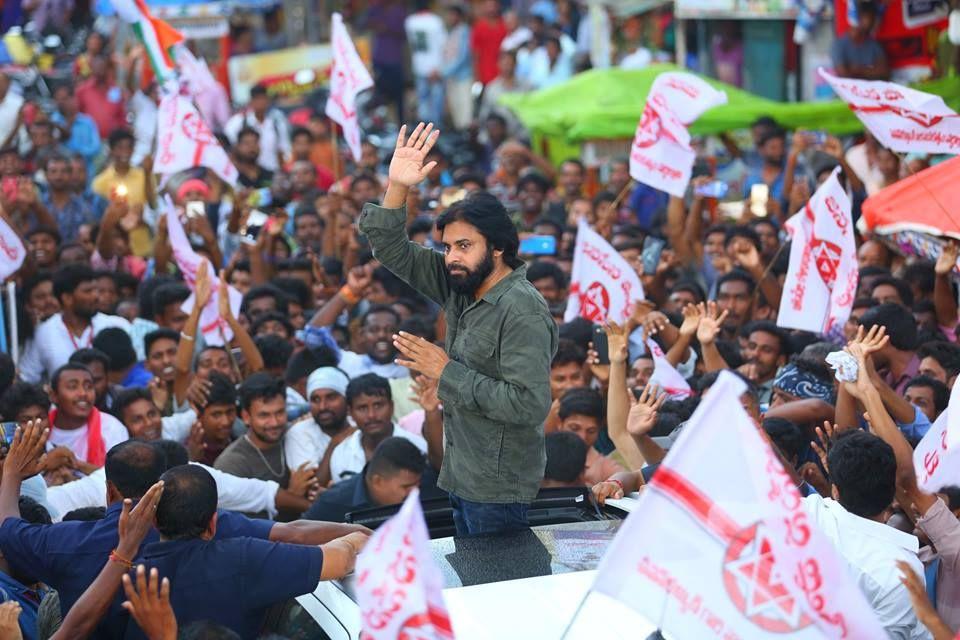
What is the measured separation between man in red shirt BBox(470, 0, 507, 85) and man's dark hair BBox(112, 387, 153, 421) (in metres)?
12.8

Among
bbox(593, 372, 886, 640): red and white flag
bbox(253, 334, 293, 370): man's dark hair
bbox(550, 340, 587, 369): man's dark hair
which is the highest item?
bbox(593, 372, 886, 640): red and white flag

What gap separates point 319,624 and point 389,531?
3.88 feet

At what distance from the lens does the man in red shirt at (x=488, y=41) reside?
66.8 feet

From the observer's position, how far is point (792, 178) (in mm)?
13016

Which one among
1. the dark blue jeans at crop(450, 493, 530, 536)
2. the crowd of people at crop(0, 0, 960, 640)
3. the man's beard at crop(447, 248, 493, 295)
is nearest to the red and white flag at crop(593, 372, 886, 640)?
the crowd of people at crop(0, 0, 960, 640)

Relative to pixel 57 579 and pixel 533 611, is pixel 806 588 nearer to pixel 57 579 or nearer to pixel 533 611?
pixel 533 611

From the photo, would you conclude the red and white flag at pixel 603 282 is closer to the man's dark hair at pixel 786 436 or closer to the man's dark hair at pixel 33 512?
the man's dark hair at pixel 786 436

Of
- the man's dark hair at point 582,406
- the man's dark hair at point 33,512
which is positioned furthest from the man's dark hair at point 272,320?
the man's dark hair at point 33,512

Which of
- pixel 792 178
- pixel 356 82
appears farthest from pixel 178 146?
pixel 792 178

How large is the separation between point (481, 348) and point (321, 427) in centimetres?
317

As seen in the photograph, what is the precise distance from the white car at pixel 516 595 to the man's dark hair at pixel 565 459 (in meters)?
1.52

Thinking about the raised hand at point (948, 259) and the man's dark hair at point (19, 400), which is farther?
the raised hand at point (948, 259)

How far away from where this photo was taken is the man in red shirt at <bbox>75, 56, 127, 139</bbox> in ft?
58.0

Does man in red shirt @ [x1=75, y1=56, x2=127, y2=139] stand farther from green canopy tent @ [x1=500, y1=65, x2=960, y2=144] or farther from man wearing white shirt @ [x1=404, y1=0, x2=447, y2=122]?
green canopy tent @ [x1=500, y1=65, x2=960, y2=144]
